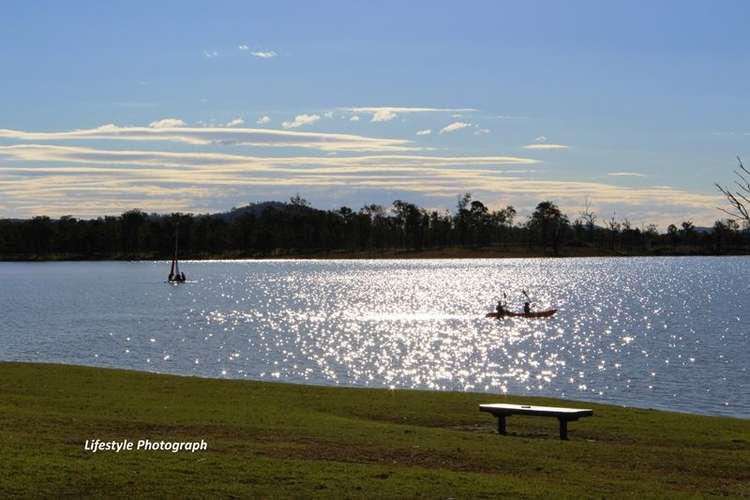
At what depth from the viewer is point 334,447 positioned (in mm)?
22547

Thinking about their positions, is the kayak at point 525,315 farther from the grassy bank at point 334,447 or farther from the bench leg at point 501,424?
the bench leg at point 501,424

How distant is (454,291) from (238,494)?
13851cm

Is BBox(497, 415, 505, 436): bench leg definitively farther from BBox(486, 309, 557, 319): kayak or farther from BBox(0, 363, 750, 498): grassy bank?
BBox(486, 309, 557, 319): kayak

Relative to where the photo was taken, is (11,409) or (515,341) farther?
(515,341)

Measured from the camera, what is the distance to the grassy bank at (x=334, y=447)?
17766mm

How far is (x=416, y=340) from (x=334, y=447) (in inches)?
2037

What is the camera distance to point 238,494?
16938mm

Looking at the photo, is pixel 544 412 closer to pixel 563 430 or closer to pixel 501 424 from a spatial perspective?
pixel 563 430

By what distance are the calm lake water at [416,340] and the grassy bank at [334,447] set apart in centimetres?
1336

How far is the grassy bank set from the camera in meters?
17.8

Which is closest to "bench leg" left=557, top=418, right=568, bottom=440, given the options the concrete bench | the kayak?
the concrete bench

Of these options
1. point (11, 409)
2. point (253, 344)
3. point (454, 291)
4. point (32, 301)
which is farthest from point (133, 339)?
point (454, 291)

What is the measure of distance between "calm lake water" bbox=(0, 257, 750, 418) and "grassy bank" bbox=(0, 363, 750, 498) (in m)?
13.4

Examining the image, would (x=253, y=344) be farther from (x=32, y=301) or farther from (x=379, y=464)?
(x=32, y=301)
